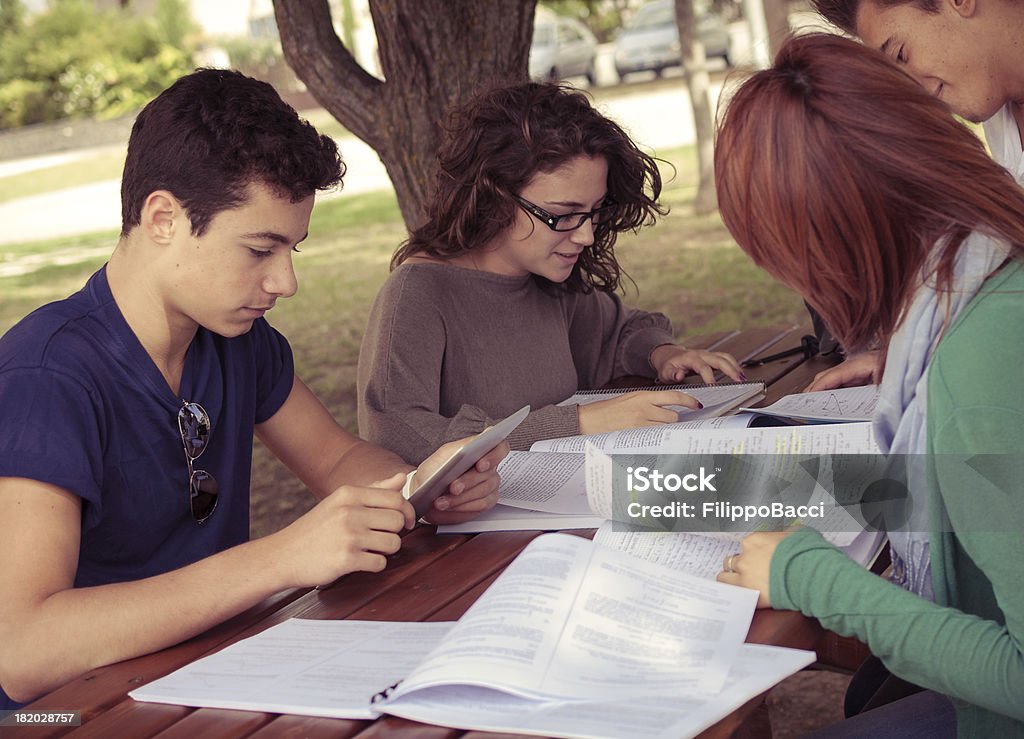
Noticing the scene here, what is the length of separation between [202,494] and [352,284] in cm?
713

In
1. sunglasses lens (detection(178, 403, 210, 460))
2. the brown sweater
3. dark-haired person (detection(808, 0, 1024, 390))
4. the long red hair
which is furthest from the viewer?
the brown sweater

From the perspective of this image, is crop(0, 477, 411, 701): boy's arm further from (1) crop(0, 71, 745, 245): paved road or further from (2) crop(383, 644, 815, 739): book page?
(1) crop(0, 71, 745, 245): paved road

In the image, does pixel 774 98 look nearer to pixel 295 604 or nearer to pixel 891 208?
pixel 891 208

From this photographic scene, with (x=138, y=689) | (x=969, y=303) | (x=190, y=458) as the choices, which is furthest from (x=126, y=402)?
(x=969, y=303)

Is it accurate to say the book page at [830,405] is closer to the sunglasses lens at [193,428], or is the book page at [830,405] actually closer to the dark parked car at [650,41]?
the sunglasses lens at [193,428]

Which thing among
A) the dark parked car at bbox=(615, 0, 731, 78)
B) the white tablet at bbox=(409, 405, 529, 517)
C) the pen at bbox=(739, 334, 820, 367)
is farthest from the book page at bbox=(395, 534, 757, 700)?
the dark parked car at bbox=(615, 0, 731, 78)

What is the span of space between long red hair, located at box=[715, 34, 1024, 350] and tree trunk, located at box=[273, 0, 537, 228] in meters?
2.13

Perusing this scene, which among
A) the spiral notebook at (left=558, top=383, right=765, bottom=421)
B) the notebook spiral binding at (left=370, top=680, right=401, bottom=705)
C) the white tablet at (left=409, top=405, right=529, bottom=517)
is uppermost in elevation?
the white tablet at (left=409, top=405, right=529, bottom=517)

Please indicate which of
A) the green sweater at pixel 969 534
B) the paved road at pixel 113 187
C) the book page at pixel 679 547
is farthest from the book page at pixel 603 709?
the paved road at pixel 113 187

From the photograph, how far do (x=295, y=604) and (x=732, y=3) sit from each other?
79.0 feet

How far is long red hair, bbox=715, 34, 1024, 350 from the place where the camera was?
1.41 m

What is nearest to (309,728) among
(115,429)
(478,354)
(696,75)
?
(115,429)

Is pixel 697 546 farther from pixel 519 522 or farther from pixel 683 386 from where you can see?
pixel 683 386

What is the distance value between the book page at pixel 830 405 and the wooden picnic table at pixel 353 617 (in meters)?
0.41
